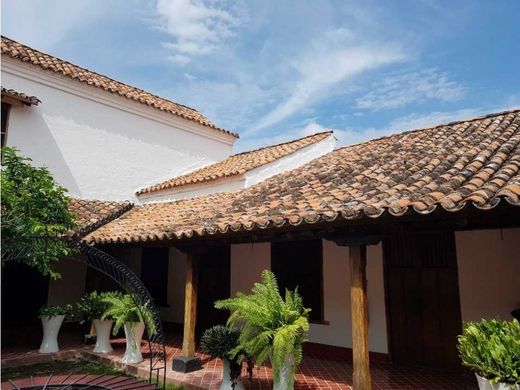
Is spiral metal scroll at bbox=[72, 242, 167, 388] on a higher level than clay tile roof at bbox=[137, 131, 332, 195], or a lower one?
lower

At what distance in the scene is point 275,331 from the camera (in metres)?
4.89

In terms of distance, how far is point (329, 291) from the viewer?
802 cm

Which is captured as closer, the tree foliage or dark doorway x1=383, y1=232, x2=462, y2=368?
the tree foliage

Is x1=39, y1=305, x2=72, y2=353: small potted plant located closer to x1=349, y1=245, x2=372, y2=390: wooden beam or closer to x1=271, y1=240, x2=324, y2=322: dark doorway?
x1=271, y1=240, x2=324, y2=322: dark doorway

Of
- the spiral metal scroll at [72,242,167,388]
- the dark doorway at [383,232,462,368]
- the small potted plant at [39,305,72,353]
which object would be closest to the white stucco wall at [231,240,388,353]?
the dark doorway at [383,232,462,368]

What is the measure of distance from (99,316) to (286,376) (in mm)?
5501

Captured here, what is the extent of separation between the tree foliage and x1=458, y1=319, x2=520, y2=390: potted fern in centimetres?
577

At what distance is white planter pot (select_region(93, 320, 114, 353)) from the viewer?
852 centimetres

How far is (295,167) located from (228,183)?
6.95 feet

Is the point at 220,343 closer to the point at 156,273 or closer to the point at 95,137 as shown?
the point at 156,273

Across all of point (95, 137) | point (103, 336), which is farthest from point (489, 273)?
point (95, 137)

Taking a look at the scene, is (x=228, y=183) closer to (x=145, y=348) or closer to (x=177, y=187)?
(x=177, y=187)

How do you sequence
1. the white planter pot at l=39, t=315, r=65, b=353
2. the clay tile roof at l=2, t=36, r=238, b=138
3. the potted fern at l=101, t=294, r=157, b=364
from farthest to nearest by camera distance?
1. the clay tile roof at l=2, t=36, r=238, b=138
2. the white planter pot at l=39, t=315, r=65, b=353
3. the potted fern at l=101, t=294, r=157, b=364

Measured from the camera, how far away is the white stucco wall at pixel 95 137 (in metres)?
10.0
